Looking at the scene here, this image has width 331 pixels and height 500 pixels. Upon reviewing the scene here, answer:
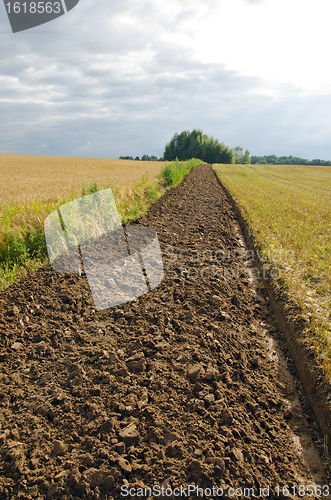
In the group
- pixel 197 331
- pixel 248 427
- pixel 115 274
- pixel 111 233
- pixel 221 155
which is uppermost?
pixel 221 155

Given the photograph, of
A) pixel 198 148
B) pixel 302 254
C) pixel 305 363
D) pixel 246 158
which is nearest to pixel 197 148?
pixel 198 148

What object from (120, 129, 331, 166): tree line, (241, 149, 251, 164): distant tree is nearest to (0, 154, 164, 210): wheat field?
(120, 129, 331, 166): tree line

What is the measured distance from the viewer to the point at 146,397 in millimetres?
2379

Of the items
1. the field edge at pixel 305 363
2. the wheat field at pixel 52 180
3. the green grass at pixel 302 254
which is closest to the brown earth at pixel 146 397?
the field edge at pixel 305 363

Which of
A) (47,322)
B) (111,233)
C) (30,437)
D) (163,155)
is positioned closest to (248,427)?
(30,437)

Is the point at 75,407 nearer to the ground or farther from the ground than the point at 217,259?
nearer to the ground

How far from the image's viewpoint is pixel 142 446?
6.65 feet

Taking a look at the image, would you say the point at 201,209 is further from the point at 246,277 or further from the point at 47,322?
the point at 47,322

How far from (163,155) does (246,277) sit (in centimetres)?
7393

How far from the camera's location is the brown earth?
6.16ft

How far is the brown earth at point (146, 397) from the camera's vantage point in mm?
1878

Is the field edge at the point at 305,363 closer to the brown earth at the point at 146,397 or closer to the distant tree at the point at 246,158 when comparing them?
the brown earth at the point at 146,397

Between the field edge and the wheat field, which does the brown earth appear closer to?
the field edge

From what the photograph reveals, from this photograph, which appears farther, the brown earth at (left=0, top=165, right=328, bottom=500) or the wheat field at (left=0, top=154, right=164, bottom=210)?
the wheat field at (left=0, top=154, right=164, bottom=210)
